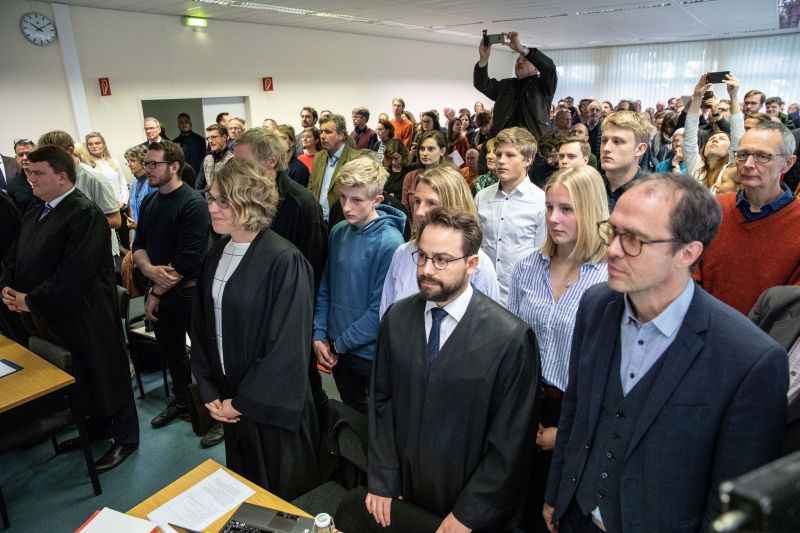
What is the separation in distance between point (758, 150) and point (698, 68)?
16142 millimetres

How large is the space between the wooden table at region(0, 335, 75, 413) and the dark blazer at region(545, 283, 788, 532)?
2502 mm

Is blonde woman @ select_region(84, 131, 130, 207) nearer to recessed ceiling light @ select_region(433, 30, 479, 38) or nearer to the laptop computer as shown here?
the laptop computer

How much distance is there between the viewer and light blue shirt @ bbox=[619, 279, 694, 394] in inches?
49.0

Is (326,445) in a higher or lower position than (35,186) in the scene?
lower

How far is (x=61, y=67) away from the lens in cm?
701

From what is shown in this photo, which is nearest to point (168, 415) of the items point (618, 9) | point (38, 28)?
point (38, 28)

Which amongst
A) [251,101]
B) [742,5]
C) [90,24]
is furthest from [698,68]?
[90,24]

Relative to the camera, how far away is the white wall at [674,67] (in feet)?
44.8

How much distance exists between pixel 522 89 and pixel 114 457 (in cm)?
379

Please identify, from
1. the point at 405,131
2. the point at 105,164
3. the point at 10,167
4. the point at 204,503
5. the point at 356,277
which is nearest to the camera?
the point at 204,503

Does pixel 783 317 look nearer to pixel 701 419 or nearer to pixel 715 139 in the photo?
pixel 701 419

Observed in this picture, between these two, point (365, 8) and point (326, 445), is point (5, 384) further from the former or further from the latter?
point (365, 8)

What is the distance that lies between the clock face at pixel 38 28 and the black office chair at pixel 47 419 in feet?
19.1

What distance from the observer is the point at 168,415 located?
11.4 ft
